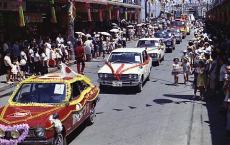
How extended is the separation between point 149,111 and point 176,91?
14.3 ft

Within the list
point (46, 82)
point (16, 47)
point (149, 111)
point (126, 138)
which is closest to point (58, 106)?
point (46, 82)

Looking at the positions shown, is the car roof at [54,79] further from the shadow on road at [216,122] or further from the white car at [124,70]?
the white car at [124,70]

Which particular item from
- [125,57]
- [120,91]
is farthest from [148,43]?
[120,91]

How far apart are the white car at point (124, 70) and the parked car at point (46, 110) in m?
5.71

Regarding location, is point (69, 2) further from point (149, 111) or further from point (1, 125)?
point (1, 125)

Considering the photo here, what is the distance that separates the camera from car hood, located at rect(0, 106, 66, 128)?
10031mm

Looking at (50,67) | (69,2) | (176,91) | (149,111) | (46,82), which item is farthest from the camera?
(69,2)

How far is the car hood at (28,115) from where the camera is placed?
1003cm

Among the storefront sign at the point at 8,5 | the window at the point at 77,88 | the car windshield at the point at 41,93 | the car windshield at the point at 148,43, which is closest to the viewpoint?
the car windshield at the point at 41,93

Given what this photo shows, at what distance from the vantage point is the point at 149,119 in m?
14.4

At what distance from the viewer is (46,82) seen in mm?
11758

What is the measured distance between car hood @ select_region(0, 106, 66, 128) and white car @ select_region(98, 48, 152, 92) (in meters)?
8.24

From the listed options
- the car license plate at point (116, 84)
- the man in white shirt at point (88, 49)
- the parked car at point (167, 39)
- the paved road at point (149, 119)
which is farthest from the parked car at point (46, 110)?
the parked car at point (167, 39)

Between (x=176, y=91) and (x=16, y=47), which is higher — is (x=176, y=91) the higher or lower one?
the lower one
